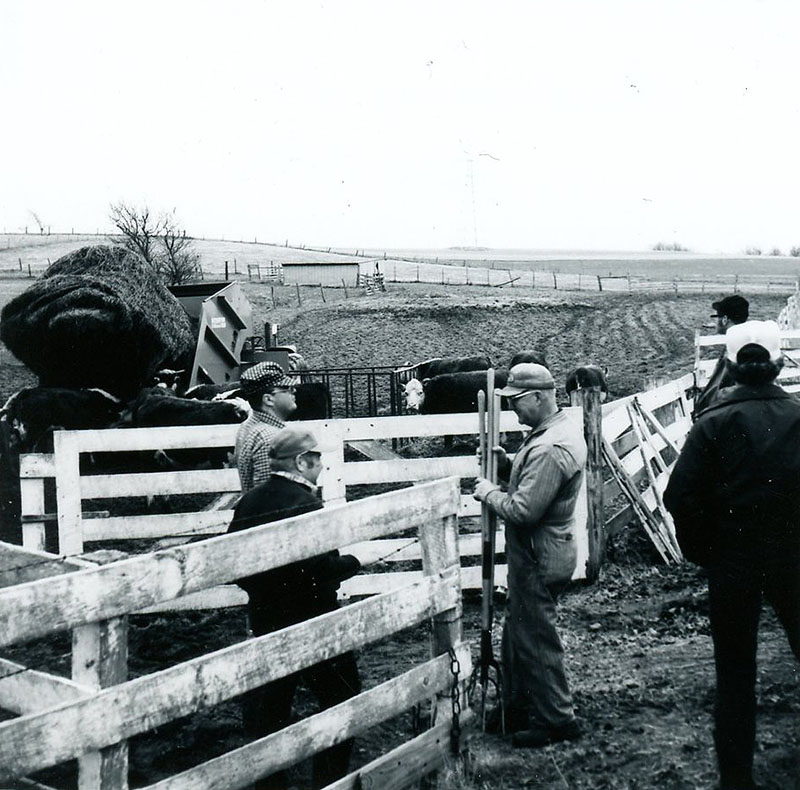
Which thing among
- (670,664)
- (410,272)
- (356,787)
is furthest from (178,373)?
(410,272)

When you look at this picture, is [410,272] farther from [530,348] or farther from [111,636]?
[111,636]

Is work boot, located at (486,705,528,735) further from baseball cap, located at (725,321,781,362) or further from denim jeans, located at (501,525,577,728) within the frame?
baseball cap, located at (725,321,781,362)

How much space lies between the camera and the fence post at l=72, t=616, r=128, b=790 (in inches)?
112

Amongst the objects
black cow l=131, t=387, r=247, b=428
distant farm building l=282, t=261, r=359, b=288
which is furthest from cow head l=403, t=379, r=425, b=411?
distant farm building l=282, t=261, r=359, b=288

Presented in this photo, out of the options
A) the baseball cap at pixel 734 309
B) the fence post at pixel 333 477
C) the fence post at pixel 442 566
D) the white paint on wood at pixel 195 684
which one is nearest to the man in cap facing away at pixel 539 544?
the fence post at pixel 442 566

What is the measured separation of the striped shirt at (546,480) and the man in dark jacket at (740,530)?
688 millimetres

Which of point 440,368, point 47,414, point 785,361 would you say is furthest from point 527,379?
point 785,361

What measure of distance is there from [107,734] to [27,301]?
1143 centimetres

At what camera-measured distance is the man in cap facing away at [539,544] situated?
4477mm

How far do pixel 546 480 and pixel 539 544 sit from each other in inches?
13.5

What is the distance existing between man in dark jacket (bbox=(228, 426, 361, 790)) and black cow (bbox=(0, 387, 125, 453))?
27.1 ft

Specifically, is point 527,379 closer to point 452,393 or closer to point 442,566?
point 442,566

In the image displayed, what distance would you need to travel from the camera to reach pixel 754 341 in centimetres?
401

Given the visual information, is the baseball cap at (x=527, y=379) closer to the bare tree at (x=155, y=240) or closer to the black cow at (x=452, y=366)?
the black cow at (x=452, y=366)
